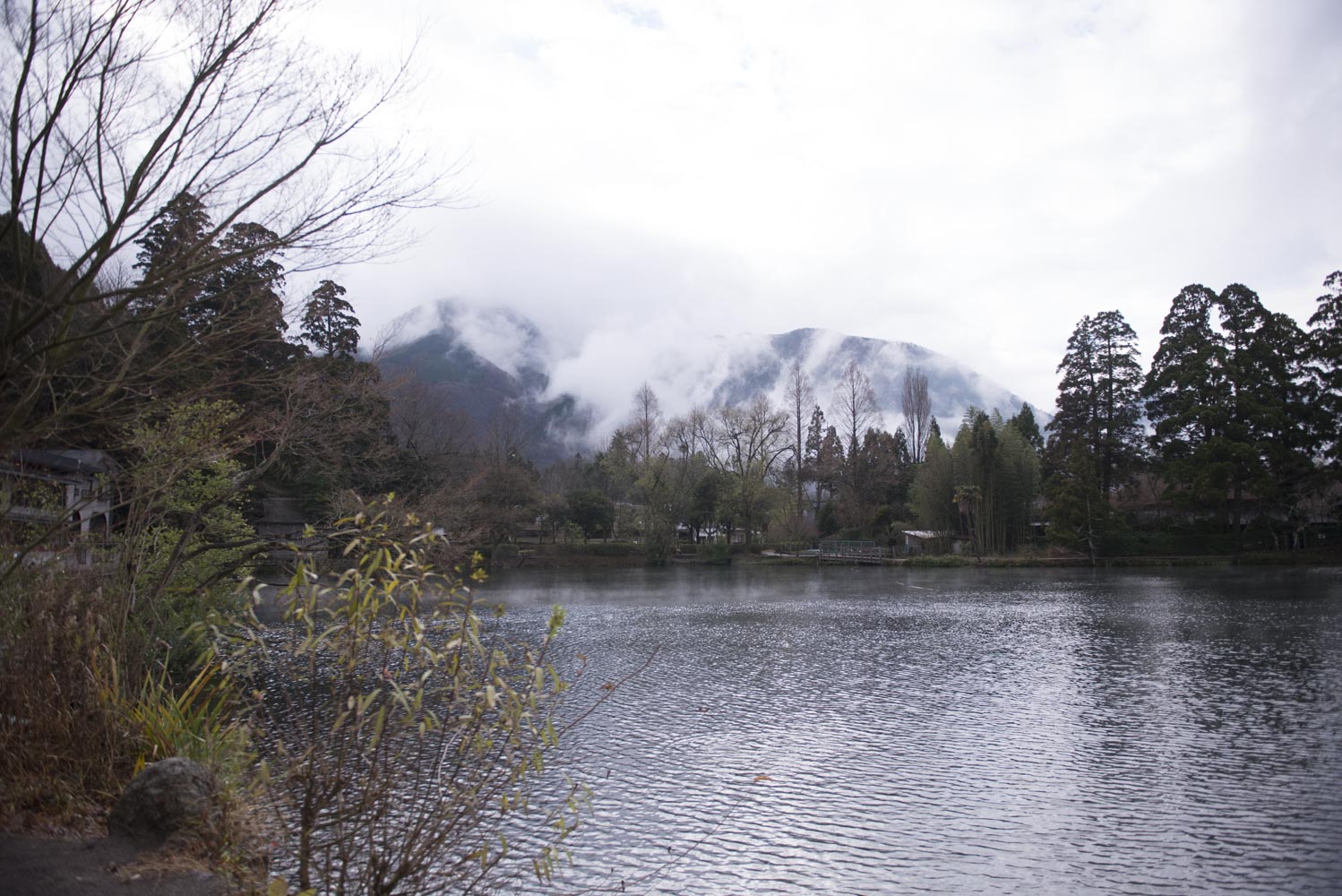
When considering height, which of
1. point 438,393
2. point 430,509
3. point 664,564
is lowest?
point 664,564

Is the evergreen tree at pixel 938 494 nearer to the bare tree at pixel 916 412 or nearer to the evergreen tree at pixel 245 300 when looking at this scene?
the bare tree at pixel 916 412

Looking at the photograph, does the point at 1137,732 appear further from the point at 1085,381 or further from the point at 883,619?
the point at 1085,381

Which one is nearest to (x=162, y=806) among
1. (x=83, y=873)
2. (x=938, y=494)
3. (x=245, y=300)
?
(x=83, y=873)

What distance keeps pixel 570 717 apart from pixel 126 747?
216 inches

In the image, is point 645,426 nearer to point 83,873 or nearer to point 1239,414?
point 1239,414

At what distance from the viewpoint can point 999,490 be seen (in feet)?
153

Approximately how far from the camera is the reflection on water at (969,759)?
623 cm

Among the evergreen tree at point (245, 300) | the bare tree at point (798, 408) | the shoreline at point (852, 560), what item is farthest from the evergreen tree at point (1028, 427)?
the evergreen tree at point (245, 300)

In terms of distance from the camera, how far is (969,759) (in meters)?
8.87

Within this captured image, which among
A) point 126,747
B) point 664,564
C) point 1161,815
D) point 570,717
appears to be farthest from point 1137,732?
point 664,564

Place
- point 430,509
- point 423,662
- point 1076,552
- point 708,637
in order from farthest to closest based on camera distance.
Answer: point 1076,552, point 708,637, point 430,509, point 423,662

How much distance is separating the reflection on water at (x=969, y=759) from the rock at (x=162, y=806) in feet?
7.74

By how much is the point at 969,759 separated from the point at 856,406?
197 ft

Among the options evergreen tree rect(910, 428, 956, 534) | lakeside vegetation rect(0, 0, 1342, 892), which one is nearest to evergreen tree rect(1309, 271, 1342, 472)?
lakeside vegetation rect(0, 0, 1342, 892)
